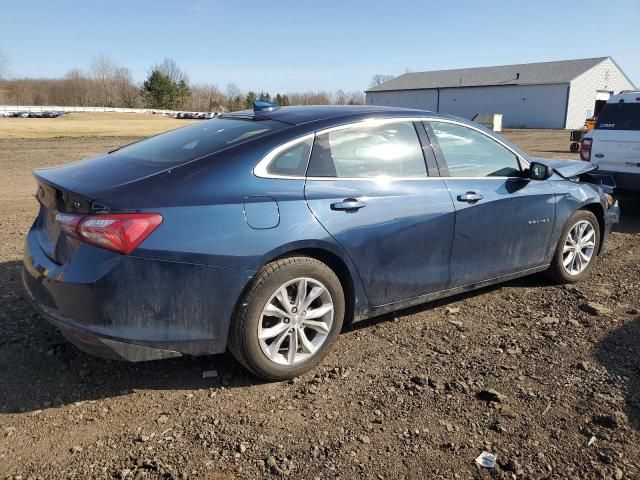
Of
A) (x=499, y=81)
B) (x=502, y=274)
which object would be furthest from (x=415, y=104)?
(x=502, y=274)

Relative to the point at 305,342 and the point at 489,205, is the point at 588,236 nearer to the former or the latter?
the point at 489,205

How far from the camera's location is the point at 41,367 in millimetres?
3439

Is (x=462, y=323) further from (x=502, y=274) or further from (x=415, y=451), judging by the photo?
(x=415, y=451)

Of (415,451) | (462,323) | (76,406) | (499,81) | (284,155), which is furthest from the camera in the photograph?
(499,81)

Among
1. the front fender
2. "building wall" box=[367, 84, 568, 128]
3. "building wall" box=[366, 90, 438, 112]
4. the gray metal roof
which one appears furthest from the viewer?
"building wall" box=[366, 90, 438, 112]

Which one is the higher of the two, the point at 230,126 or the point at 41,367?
the point at 230,126

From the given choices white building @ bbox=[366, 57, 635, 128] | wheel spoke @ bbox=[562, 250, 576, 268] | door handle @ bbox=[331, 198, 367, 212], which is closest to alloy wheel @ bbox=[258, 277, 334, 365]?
door handle @ bbox=[331, 198, 367, 212]

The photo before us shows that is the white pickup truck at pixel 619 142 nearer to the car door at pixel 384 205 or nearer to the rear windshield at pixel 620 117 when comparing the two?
the rear windshield at pixel 620 117

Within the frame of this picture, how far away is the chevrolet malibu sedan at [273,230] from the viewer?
287cm

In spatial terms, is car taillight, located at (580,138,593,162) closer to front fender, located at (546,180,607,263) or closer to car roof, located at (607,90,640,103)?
car roof, located at (607,90,640,103)

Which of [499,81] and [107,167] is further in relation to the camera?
[499,81]

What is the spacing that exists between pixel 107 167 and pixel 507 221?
304 cm

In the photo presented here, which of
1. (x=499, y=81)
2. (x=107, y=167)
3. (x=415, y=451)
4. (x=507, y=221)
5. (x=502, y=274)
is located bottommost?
(x=415, y=451)

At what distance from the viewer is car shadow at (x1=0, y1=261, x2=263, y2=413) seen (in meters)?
3.16
